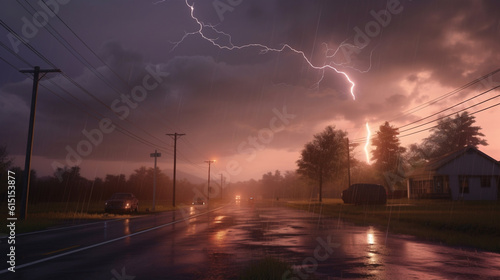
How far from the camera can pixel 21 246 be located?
1076 cm

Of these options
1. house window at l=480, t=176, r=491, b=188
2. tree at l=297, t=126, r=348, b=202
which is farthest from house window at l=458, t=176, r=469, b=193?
tree at l=297, t=126, r=348, b=202

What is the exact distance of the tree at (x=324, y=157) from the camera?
58.7 m

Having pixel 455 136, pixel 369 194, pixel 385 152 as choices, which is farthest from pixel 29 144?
pixel 455 136

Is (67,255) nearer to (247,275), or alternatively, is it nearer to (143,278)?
(143,278)

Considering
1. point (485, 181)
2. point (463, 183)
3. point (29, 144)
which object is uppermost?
point (29, 144)

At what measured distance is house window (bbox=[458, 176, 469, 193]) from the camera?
130ft

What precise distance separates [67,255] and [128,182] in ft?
268

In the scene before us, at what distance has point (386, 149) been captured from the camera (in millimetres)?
73688

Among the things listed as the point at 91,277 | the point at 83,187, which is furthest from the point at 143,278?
the point at 83,187

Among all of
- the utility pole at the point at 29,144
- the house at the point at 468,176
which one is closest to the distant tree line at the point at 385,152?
the house at the point at 468,176

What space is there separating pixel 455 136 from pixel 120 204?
7539 centimetres

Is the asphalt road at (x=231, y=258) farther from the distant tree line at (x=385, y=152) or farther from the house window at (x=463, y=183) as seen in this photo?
the distant tree line at (x=385, y=152)

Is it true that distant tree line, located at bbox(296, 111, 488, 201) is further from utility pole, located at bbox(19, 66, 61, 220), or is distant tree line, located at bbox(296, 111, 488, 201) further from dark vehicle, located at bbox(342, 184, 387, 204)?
utility pole, located at bbox(19, 66, 61, 220)

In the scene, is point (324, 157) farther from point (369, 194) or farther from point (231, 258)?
point (231, 258)
